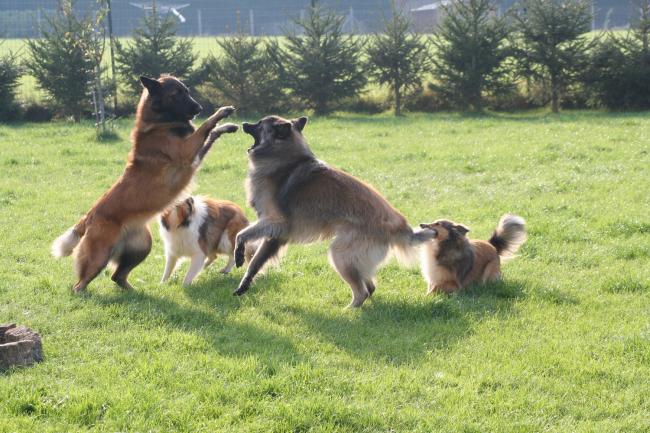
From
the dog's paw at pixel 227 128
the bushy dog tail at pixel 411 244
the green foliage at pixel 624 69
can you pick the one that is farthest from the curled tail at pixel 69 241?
the green foliage at pixel 624 69

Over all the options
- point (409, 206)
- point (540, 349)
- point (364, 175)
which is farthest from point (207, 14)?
point (540, 349)

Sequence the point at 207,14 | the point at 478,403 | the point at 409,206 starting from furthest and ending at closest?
the point at 207,14 → the point at 409,206 → the point at 478,403

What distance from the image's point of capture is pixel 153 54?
70.4 ft

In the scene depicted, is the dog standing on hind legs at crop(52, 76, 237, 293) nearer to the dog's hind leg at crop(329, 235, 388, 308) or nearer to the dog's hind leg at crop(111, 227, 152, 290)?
the dog's hind leg at crop(111, 227, 152, 290)

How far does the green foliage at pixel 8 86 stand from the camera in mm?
20656

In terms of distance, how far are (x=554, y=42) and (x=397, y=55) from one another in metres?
4.54

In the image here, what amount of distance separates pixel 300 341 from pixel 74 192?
7.13m

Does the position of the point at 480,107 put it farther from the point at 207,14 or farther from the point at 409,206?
the point at 207,14

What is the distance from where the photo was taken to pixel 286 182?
7.19 meters

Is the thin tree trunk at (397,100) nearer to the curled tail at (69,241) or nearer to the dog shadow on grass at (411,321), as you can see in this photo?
the dog shadow on grass at (411,321)

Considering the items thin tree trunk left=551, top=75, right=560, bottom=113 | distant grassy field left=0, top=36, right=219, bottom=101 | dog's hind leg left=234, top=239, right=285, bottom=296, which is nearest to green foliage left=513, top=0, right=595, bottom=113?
thin tree trunk left=551, top=75, right=560, bottom=113

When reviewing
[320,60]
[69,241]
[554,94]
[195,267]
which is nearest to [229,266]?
[195,267]

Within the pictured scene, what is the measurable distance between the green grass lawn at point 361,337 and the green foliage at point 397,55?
11.6m

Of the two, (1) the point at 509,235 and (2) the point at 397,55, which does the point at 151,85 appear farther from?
(2) the point at 397,55
